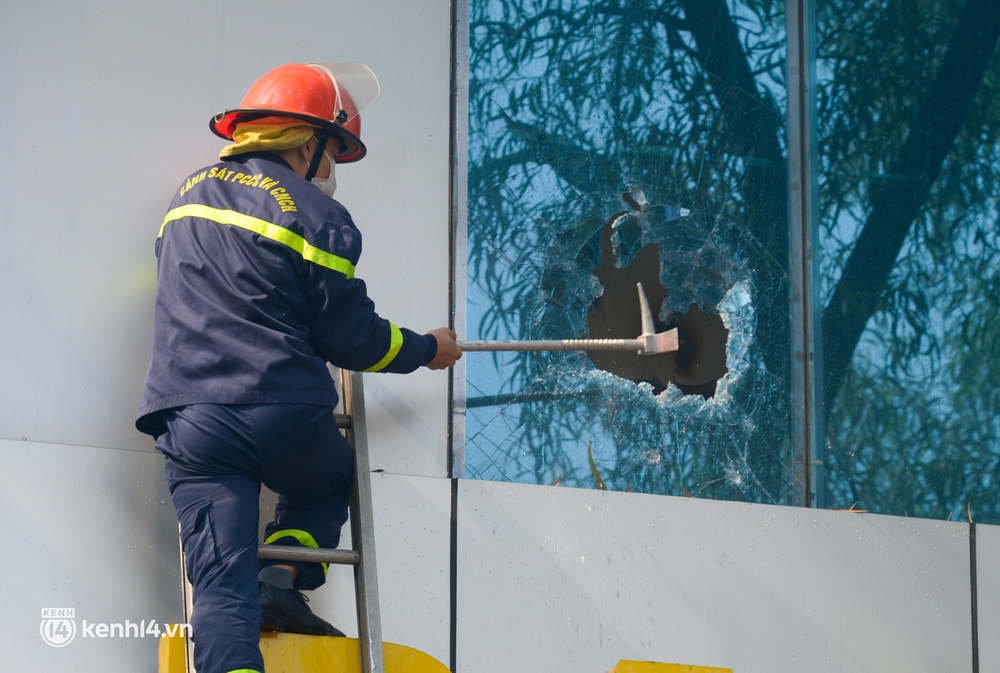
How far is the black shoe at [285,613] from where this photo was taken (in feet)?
7.38

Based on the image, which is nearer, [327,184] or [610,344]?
[327,184]

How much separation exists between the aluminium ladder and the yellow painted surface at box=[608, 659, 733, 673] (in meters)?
0.91

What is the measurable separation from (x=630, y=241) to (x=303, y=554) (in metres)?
1.62

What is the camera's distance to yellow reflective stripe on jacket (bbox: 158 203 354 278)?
2.18 m

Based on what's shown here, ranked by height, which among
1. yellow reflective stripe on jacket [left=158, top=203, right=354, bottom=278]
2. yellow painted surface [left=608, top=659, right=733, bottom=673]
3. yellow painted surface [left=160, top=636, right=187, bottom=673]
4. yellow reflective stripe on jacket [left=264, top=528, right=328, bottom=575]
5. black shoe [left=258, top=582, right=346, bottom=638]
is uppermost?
yellow reflective stripe on jacket [left=158, top=203, right=354, bottom=278]

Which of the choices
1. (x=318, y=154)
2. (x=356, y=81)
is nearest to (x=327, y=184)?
(x=318, y=154)

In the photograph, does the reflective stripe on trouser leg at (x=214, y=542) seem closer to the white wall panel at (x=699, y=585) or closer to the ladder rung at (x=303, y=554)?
the ladder rung at (x=303, y=554)

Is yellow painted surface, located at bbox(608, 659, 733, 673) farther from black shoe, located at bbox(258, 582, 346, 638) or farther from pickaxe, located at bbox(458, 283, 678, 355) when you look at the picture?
black shoe, located at bbox(258, 582, 346, 638)

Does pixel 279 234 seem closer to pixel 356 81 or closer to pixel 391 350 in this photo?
pixel 391 350

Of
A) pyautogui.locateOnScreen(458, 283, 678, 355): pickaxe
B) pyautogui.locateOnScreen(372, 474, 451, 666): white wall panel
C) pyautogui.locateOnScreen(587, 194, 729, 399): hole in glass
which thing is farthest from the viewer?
pyautogui.locateOnScreen(587, 194, 729, 399): hole in glass

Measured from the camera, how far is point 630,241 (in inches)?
133

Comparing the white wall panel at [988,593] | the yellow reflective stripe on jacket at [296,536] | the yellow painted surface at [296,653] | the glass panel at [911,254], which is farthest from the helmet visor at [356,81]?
the white wall panel at [988,593]

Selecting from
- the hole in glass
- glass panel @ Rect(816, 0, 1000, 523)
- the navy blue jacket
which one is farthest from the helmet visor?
glass panel @ Rect(816, 0, 1000, 523)

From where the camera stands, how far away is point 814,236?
141 inches
